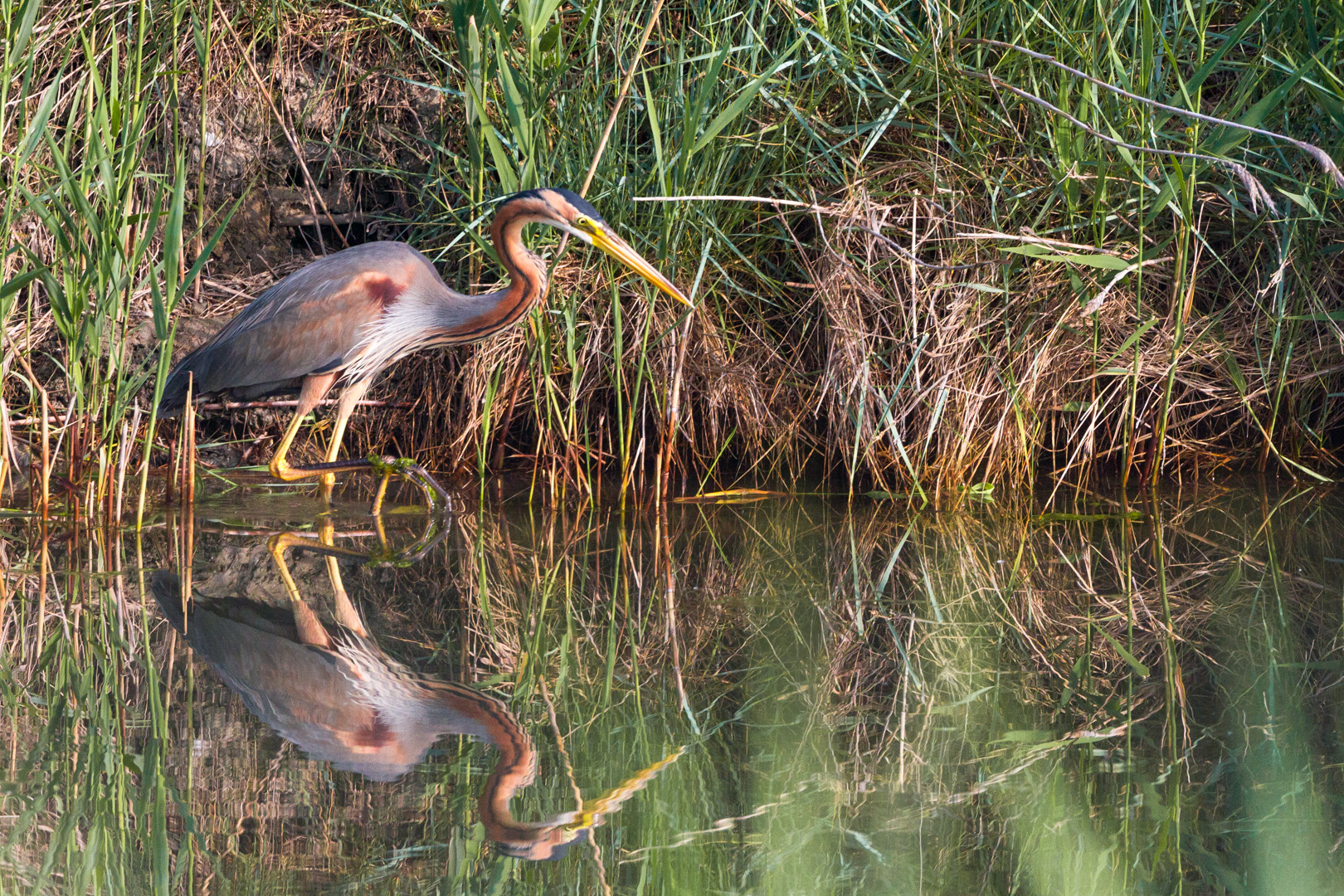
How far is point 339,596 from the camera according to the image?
341 cm

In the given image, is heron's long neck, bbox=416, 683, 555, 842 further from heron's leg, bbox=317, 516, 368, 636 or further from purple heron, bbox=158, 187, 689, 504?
purple heron, bbox=158, 187, 689, 504

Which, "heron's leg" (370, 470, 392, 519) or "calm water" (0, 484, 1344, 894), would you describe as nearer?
"calm water" (0, 484, 1344, 894)

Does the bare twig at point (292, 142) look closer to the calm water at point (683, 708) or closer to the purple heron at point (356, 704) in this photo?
the calm water at point (683, 708)

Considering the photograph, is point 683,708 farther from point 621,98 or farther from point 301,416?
point 301,416

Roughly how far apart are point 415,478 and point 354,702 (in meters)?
2.01

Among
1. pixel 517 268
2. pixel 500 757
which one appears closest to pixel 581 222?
pixel 517 268

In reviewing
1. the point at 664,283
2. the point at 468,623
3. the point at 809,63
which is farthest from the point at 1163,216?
the point at 468,623

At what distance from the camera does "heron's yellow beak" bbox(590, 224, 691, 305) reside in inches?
169

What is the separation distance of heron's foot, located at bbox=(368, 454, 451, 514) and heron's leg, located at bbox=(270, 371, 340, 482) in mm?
306

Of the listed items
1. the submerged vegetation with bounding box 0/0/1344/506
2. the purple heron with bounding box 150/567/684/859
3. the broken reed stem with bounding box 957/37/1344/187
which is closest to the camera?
the purple heron with bounding box 150/567/684/859

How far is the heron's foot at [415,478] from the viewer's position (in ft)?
14.6

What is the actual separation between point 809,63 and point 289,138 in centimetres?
237

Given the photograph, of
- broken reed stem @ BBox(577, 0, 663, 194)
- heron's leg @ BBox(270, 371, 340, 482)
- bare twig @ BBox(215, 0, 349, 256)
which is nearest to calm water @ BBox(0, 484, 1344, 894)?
heron's leg @ BBox(270, 371, 340, 482)

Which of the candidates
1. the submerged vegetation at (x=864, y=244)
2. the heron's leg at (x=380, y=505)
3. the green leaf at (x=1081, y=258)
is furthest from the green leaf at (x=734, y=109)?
the heron's leg at (x=380, y=505)
